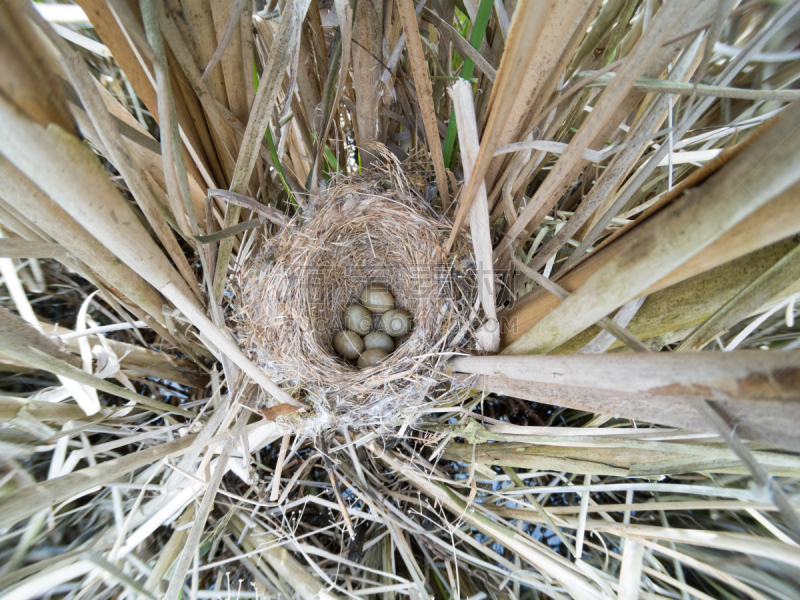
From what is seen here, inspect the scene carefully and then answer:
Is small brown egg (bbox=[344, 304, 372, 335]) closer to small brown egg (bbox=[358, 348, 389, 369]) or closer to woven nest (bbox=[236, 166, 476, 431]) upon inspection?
small brown egg (bbox=[358, 348, 389, 369])

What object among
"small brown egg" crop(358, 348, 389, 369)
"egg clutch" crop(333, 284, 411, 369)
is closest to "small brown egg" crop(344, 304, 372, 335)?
"egg clutch" crop(333, 284, 411, 369)

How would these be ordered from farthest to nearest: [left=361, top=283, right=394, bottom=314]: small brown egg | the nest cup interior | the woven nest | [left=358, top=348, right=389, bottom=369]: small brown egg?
[left=361, top=283, right=394, bottom=314]: small brown egg → [left=358, top=348, right=389, bottom=369]: small brown egg → the nest cup interior → the woven nest

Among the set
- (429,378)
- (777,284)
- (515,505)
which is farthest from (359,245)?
(777,284)

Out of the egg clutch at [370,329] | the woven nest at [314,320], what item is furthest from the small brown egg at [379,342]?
the woven nest at [314,320]

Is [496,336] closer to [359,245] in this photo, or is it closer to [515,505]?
[515,505]

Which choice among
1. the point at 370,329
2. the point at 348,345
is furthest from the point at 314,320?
the point at 370,329

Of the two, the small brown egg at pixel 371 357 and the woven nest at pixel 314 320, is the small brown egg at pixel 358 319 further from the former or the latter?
the woven nest at pixel 314 320

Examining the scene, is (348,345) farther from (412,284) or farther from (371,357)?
(412,284)
